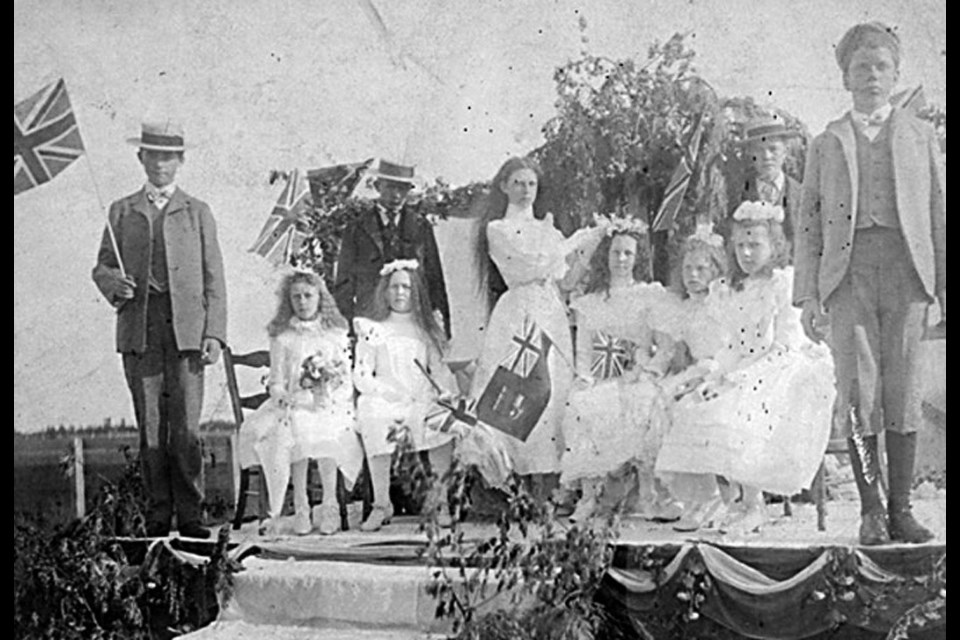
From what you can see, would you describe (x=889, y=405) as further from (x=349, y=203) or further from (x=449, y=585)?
(x=349, y=203)

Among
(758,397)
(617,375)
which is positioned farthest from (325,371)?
(758,397)

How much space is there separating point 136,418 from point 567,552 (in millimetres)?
1429

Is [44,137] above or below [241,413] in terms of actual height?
above

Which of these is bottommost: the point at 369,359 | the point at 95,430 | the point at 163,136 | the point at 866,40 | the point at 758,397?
the point at 95,430

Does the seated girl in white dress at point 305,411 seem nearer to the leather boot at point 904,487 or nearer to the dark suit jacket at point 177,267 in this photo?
the dark suit jacket at point 177,267

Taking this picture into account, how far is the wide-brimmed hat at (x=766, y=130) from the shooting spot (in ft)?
14.4

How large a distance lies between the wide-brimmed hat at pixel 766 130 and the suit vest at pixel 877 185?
0.69ft

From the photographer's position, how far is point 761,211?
4.41 metres

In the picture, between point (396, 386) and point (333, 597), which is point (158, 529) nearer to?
point (333, 597)

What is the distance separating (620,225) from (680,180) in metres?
0.22

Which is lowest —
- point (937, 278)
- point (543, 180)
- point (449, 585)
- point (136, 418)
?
point (449, 585)

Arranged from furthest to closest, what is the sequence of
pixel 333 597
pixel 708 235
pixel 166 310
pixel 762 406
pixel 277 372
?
pixel 166 310, pixel 277 372, pixel 333 597, pixel 708 235, pixel 762 406

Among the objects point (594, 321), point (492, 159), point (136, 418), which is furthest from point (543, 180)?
point (136, 418)

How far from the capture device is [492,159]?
4.65 metres
